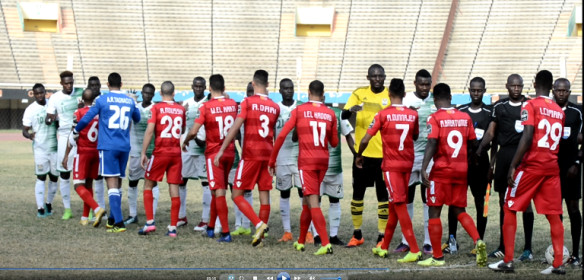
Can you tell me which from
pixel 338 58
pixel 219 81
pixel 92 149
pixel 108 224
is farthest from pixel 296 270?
pixel 338 58

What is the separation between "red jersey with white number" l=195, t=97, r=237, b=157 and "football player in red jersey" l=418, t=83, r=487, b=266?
296 cm

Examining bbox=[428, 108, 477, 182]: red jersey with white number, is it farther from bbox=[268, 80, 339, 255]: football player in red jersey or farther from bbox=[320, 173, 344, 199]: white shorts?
bbox=[320, 173, 344, 199]: white shorts

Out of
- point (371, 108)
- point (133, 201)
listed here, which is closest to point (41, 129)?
point (133, 201)

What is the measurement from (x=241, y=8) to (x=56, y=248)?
40.4 metres

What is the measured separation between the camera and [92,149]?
11484 millimetres

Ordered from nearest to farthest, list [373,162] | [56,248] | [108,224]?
[56,248], [373,162], [108,224]

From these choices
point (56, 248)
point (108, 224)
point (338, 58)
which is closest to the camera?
point (56, 248)

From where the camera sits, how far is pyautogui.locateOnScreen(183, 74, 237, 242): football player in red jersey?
9.99 meters

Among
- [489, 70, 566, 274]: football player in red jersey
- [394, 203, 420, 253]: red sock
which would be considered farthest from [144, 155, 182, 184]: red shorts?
[489, 70, 566, 274]: football player in red jersey

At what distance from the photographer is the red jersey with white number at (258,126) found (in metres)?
9.60

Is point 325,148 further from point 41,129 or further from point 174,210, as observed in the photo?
point 41,129

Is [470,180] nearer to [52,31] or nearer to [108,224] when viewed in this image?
[108,224]

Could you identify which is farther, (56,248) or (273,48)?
(273,48)

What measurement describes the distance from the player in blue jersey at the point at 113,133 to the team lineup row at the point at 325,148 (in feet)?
0.05
